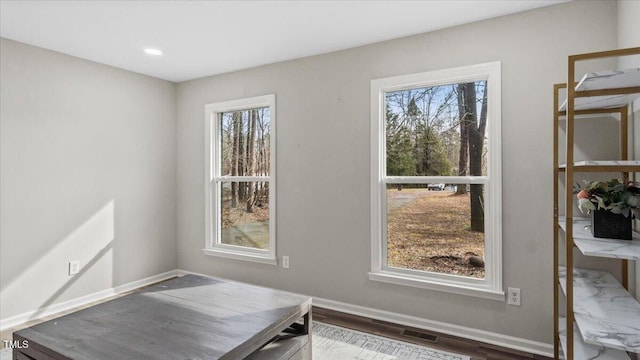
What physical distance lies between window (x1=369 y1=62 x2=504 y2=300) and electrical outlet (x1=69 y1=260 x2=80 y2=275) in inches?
109

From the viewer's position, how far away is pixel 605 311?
1.66m

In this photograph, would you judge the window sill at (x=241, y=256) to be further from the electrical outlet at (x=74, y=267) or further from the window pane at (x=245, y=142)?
the electrical outlet at (x=74, y=267)

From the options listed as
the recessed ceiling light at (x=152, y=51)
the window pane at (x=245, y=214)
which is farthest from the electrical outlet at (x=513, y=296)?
the recessed ceiling light at (x=152, y=51)

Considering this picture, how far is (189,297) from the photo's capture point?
→ 85.5 inches

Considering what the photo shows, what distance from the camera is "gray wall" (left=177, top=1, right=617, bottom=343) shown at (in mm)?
2352

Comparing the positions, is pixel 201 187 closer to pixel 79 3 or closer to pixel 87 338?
pixel 79 3

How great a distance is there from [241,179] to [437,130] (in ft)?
7.03

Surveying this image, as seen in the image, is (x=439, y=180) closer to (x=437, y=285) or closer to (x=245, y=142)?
(x=437, y=285)

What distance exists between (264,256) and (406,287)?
1.50 meters

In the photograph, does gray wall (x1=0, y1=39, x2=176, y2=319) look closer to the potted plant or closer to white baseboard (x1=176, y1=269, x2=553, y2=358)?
white baseboard (x1=176, y1=269, x2=553, y2=358)

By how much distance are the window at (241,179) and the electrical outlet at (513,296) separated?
81.7 inches

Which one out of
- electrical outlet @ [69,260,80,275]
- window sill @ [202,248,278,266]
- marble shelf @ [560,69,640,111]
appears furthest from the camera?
window sill @ [202,248,278,266]

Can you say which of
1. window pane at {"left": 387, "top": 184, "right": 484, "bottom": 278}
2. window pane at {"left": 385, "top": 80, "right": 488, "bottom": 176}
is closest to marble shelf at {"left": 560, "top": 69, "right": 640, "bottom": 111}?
window pane at {"left": 385, "top": 80, "right": 488, "bottom": 176}

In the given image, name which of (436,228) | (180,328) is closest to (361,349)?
(436,228)
